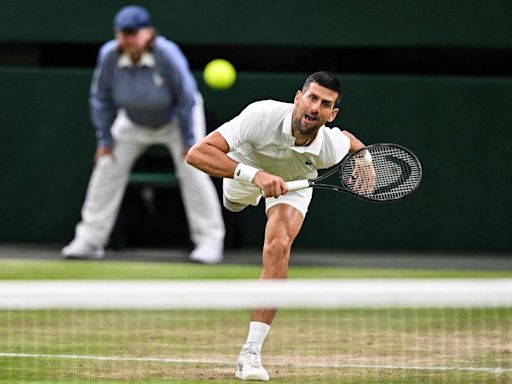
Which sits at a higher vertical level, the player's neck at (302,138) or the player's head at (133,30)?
the player's head at (133,30)

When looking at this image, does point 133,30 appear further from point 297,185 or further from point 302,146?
point 297,185

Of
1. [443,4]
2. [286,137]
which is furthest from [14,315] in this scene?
[443,4]

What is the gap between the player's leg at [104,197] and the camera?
8.50 meters

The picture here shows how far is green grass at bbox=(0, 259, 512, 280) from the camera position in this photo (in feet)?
25.7

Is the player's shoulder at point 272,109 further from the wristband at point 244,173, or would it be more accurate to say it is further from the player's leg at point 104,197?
the player's leg at point 104,197

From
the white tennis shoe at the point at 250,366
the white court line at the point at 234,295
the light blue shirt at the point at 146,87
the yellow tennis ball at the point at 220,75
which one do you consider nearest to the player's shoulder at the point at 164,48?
the light blue shirt at the point at 146,87

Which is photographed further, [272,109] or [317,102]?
[272,109]

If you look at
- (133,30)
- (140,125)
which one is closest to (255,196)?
(133,30)

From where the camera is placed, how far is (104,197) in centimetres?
857

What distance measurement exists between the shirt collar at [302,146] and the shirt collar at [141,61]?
306 cm

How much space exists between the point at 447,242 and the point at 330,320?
2.83 meters

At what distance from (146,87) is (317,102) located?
3362mm

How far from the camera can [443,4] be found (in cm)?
916

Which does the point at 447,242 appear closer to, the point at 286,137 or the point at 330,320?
the point at 330,320
